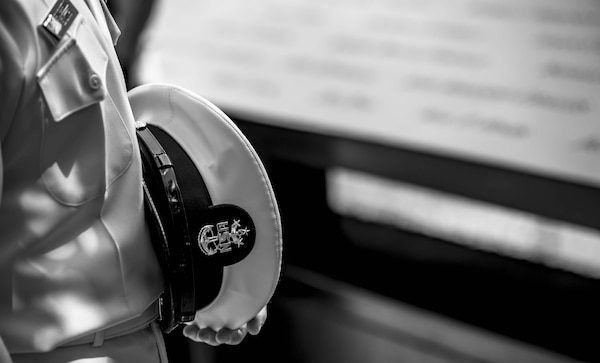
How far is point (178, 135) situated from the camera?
0.83 metres

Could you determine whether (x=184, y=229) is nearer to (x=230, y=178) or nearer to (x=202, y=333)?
(x=230, y=178)

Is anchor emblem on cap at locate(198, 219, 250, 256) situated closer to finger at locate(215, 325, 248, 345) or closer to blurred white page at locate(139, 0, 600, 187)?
finger at locate(215, 325, 248, 345)

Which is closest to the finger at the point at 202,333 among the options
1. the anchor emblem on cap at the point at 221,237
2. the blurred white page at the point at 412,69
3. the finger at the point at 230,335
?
the finger at the point at 230,335

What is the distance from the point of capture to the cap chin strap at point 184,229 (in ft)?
2.50

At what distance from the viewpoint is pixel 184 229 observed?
0.76 metres

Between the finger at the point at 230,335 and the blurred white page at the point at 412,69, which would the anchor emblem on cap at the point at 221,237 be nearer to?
the finger at the point at 230,335

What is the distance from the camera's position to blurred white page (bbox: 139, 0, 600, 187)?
1.83 metres

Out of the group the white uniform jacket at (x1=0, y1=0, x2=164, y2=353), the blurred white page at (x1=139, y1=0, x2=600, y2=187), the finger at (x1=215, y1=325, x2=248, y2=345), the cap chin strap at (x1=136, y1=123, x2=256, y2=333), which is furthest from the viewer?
the blurred white page at (x1=139, y1=0, x2=600, y2=187)

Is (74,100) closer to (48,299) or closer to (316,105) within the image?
(48,299)

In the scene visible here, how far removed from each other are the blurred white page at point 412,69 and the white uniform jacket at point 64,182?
52.0 inches

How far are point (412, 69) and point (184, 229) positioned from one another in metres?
1.46

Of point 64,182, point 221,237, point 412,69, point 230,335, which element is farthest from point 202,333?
point 412,69

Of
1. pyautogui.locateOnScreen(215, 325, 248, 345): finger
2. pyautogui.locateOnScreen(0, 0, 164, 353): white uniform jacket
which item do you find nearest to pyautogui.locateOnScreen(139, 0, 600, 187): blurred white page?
pyautogui.locateOnScreen(215, 325, 248, 345): finger

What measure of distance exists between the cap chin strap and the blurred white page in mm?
1217
